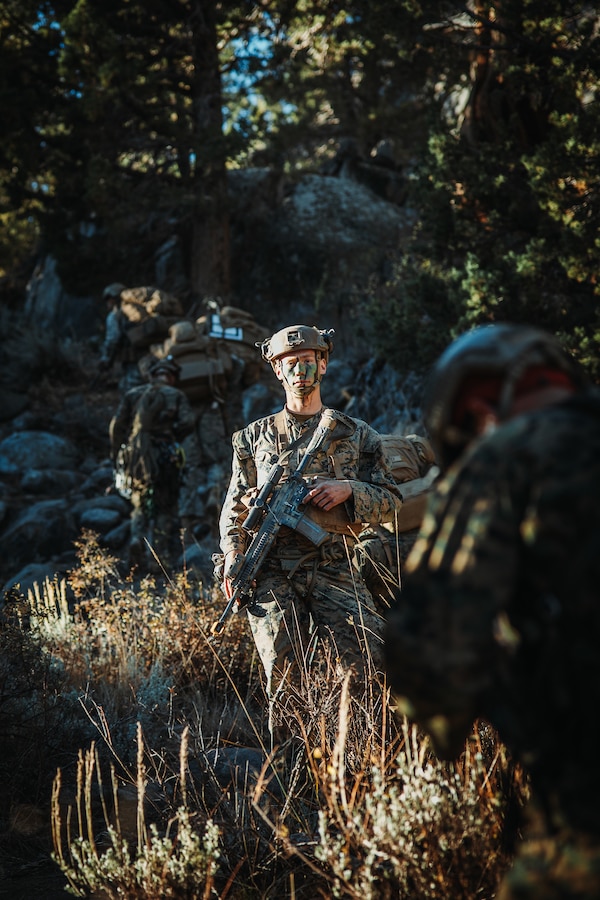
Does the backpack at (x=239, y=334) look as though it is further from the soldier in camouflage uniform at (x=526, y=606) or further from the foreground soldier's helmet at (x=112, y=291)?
the soldier in camouflage uniform at (x=526, y=606)

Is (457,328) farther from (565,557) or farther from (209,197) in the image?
(565,557)

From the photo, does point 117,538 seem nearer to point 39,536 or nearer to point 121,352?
point 39,536

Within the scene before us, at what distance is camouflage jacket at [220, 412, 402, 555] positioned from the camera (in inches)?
180

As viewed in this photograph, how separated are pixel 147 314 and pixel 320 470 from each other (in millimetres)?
10474

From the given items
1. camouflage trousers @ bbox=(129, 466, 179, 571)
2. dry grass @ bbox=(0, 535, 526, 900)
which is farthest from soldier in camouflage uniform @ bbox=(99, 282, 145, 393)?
dry grass @ bbox=(0, 535, 526, 900)

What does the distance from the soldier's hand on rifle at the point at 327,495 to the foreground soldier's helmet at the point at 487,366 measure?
246cm

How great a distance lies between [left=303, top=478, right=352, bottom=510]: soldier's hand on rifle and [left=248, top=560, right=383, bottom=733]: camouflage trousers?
0.35 m

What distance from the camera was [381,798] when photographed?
285 cm

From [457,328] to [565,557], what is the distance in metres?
9.09

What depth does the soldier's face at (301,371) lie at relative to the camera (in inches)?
190

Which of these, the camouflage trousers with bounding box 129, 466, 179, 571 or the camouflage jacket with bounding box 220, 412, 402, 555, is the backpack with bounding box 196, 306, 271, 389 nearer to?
the camouflage trousers with bounding box 129, 466, 179, 571

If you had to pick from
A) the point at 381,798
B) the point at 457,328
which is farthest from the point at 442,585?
the point at 457,328

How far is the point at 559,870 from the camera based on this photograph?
1.67 metres

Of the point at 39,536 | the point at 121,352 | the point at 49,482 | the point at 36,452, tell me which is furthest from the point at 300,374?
the point at 36,452
